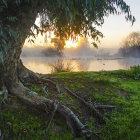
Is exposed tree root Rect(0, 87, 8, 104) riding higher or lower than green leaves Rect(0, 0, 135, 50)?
lower

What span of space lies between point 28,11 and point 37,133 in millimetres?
2727

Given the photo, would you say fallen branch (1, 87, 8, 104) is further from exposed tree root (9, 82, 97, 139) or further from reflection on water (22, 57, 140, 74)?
reflection on water (22, 57, 140, 74)

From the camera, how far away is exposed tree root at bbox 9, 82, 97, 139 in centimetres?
205

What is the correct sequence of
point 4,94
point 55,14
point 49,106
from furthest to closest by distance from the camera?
point 55,14, point 4,94, point 49,106

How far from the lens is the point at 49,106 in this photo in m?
2.45

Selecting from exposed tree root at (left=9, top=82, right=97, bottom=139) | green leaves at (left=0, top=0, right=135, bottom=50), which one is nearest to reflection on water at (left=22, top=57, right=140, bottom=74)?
green leaves at (left=0, top=0, right=135, bottom=50)

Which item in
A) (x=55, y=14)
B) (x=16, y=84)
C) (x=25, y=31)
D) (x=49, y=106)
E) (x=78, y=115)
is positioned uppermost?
(x=55, y=14)

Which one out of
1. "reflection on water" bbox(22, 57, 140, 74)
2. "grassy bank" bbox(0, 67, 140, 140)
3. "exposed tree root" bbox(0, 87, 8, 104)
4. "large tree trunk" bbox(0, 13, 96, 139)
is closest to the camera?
"grassy bank" bbox(0, 67, 140, 140)

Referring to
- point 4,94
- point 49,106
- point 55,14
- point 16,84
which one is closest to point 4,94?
point 4,94

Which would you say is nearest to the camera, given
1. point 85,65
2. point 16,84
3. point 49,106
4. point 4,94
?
point 49,106

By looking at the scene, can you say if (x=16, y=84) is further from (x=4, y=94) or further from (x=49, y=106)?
(x=49, y=106)

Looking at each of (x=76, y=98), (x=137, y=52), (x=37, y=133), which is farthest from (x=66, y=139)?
(x=137, y=52)

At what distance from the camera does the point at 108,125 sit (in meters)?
2.26

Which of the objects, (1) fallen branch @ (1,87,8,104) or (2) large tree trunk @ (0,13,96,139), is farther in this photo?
(1) fallen branch @ (1,87,8,104)
